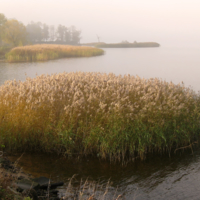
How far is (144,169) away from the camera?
19.1 feet

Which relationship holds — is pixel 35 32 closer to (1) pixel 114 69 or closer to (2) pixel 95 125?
(1) pixel 114 69

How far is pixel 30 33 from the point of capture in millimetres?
59625

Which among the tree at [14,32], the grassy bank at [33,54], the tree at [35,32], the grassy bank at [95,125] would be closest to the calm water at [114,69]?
the grassy bank at [33,54]

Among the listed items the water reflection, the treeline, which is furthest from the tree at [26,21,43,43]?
the water reflection

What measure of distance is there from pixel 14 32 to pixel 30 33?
20.9 metres

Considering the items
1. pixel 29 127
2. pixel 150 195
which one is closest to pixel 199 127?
pixel 150 195

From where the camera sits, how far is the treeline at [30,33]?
39.6m

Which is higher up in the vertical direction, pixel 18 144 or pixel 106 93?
pixel 106 93

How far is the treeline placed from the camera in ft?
130

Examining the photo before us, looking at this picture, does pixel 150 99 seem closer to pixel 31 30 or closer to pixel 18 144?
pixel 18 144

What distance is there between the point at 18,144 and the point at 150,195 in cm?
386

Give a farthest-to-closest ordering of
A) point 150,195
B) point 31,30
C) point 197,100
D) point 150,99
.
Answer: point 31,30 → point 197,100 → point 150,99 → point 150,195

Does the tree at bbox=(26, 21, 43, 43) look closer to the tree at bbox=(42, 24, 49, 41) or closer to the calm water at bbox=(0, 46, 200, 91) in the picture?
the tree at bbox=(42, 24, 49, 41)

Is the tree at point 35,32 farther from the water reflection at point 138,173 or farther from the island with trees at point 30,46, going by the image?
the water reflection at point 138,173
